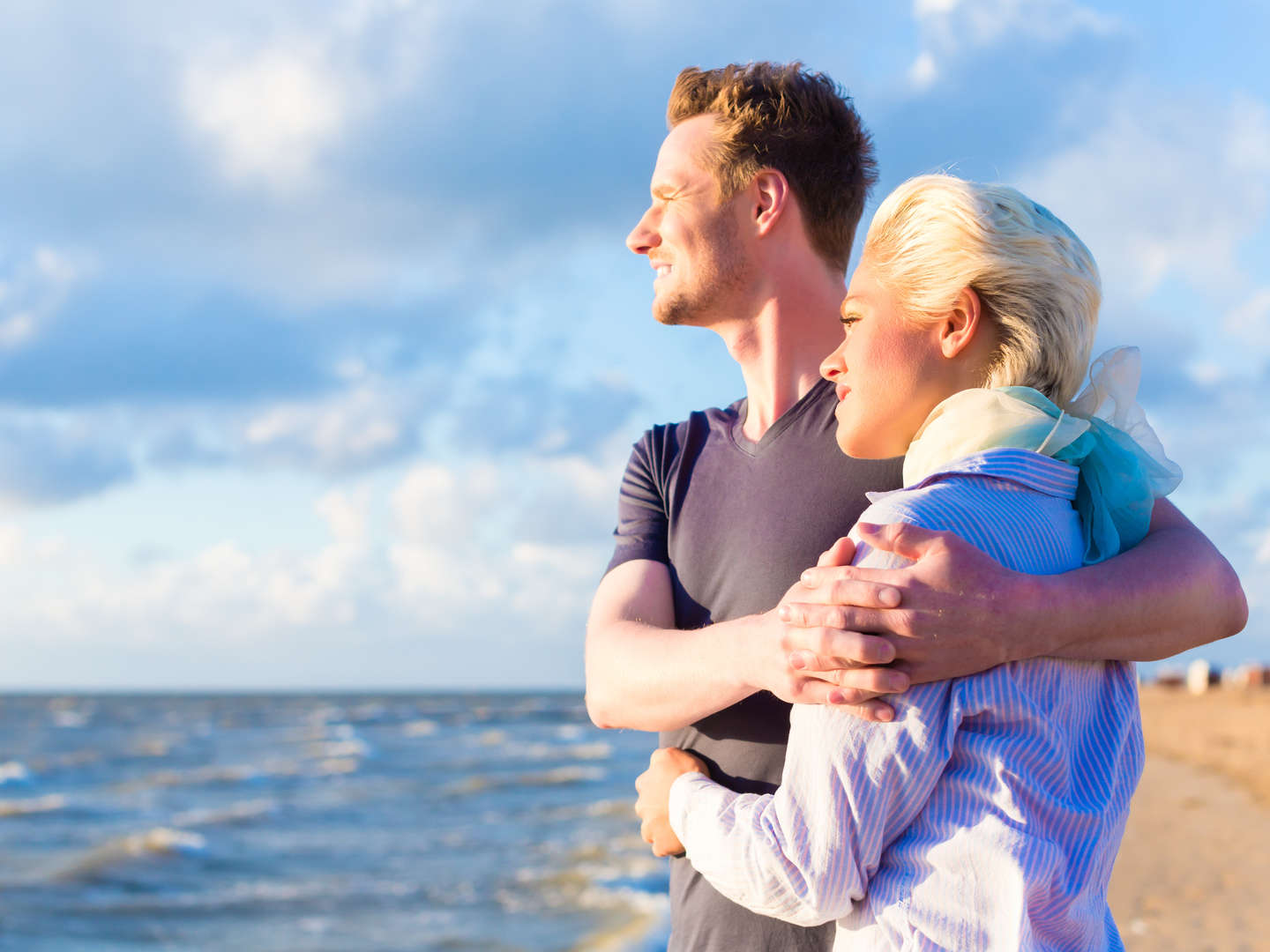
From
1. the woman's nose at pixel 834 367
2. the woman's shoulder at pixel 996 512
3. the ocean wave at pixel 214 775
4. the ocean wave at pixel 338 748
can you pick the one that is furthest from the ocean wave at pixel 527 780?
the woman's shoulder at pixel 996 512

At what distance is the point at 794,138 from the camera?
2539mm

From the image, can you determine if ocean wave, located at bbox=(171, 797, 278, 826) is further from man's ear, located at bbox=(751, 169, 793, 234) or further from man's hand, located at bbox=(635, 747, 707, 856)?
man's ear, located at bbox=(751, 169, 793, 234)

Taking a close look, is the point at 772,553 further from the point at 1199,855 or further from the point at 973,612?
the point at 1199,855

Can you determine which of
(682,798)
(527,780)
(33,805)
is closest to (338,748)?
(527,780)

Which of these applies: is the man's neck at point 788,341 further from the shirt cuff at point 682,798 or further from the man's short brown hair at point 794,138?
the shirt cuff at point 682,798

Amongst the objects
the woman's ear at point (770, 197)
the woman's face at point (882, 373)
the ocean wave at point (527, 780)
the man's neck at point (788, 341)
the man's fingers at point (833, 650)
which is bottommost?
the ocean wave at point (527, 780)

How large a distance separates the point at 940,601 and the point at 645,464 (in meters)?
1.22

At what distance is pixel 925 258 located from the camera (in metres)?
1.83

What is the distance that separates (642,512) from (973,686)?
116 cm

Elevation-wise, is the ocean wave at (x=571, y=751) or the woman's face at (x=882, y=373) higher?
the woman's face at (x=882, y=373)

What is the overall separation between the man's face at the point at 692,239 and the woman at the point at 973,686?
0.59 meters

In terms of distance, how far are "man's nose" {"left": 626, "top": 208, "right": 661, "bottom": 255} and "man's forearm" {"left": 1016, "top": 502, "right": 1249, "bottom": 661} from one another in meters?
1.17

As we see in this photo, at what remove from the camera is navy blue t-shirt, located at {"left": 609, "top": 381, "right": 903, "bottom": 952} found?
221 centimetres

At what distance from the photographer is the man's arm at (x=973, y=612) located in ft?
5.05
